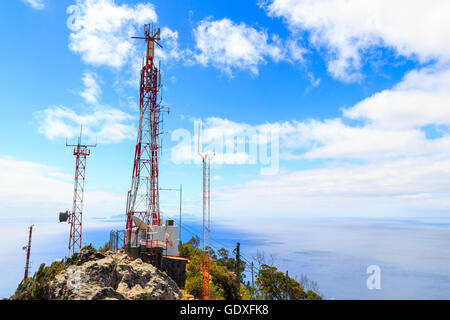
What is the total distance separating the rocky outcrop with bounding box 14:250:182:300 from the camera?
10.2m

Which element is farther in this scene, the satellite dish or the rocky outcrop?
the satellite dish

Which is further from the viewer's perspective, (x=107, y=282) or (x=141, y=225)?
(x=141, y=225)

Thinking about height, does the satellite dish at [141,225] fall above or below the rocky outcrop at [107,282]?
above

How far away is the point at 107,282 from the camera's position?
1205cm

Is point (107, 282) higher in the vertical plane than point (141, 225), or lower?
lower

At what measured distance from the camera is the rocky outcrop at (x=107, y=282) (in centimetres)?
1017

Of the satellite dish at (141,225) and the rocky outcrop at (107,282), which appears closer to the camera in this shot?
the rocky outcrop at (107,282)

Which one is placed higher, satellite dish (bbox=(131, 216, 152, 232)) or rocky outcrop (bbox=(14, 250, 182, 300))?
satellite dish (bbox=(131, 216, 152, 232))
